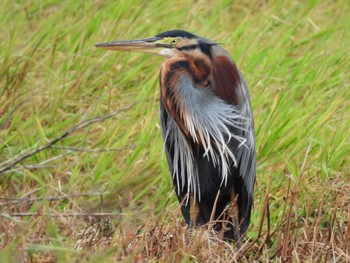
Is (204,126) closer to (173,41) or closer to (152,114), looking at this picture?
(173,41)

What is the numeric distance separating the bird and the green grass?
6.0 inches


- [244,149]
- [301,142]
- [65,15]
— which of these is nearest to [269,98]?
[301,142]

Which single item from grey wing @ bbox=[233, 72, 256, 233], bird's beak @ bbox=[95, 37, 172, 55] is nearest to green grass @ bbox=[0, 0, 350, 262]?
grey wing @ bbox=[233, 72, 256, 233]

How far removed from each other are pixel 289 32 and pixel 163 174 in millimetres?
1668

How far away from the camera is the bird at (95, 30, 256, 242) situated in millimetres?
4383

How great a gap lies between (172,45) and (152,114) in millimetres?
983

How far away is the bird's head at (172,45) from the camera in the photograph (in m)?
4.38

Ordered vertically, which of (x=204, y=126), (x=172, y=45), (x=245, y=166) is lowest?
(x=245, y=166)

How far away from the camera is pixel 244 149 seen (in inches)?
181

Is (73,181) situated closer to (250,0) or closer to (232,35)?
(232,35)

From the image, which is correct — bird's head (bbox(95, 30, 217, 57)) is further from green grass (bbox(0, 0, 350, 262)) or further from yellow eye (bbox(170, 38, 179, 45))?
green grass (bbox(0, 0, 350, 262))

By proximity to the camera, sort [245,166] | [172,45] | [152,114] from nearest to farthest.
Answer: [172,45], [245,166], [152,114]

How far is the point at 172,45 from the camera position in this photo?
4402 millimetres

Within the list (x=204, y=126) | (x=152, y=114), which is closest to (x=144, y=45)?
(x=204, y=126)
